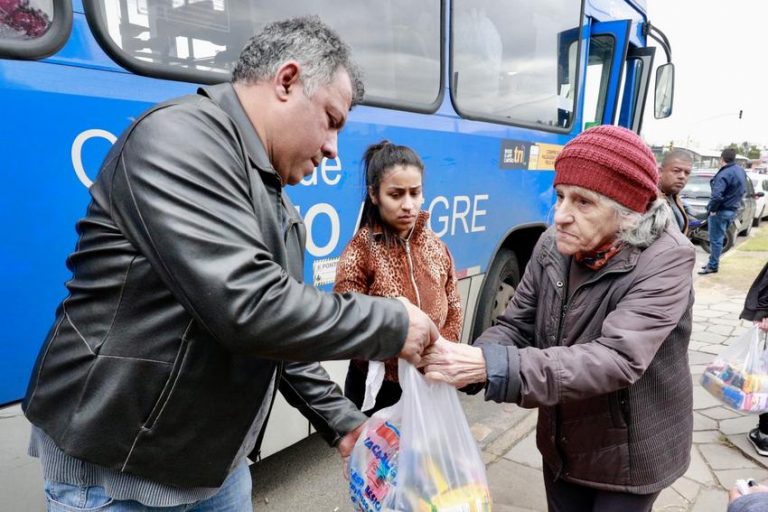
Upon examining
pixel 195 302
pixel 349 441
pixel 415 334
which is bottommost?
pixel 349 441

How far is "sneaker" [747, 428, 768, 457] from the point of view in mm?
3291

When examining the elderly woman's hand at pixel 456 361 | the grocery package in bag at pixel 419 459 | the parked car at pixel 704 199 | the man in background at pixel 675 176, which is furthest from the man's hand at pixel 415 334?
the parked car at pixel 704 199

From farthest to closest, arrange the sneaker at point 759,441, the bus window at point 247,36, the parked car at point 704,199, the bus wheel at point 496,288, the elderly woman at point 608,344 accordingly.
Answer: the parked car at point 704,199 < the bus wheel at point 496,288 < the sneaker at point 759,441 < the bus window at point 247,36 < the elderly woman at point 608,344

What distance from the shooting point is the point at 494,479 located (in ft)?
9.74

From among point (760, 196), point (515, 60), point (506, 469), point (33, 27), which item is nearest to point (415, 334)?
point (33, 27)

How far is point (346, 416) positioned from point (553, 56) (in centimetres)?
362

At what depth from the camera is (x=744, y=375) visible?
303 centimetres

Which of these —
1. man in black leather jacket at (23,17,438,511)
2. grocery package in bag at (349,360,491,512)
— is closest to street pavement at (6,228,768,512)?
man in black leather jacket at (23,17,438,511)

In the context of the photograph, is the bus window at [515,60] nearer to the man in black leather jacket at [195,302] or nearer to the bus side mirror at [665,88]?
the bus side mirror at [665,88]

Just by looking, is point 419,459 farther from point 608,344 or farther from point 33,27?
point 33,27

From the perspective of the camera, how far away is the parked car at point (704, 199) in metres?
12.4

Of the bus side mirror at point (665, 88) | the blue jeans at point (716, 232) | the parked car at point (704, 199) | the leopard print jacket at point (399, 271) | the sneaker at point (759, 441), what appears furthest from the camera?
the parked car at point (704, 199)

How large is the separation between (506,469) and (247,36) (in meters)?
2.65

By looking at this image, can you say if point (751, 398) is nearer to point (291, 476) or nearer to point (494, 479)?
point (494, 479)
